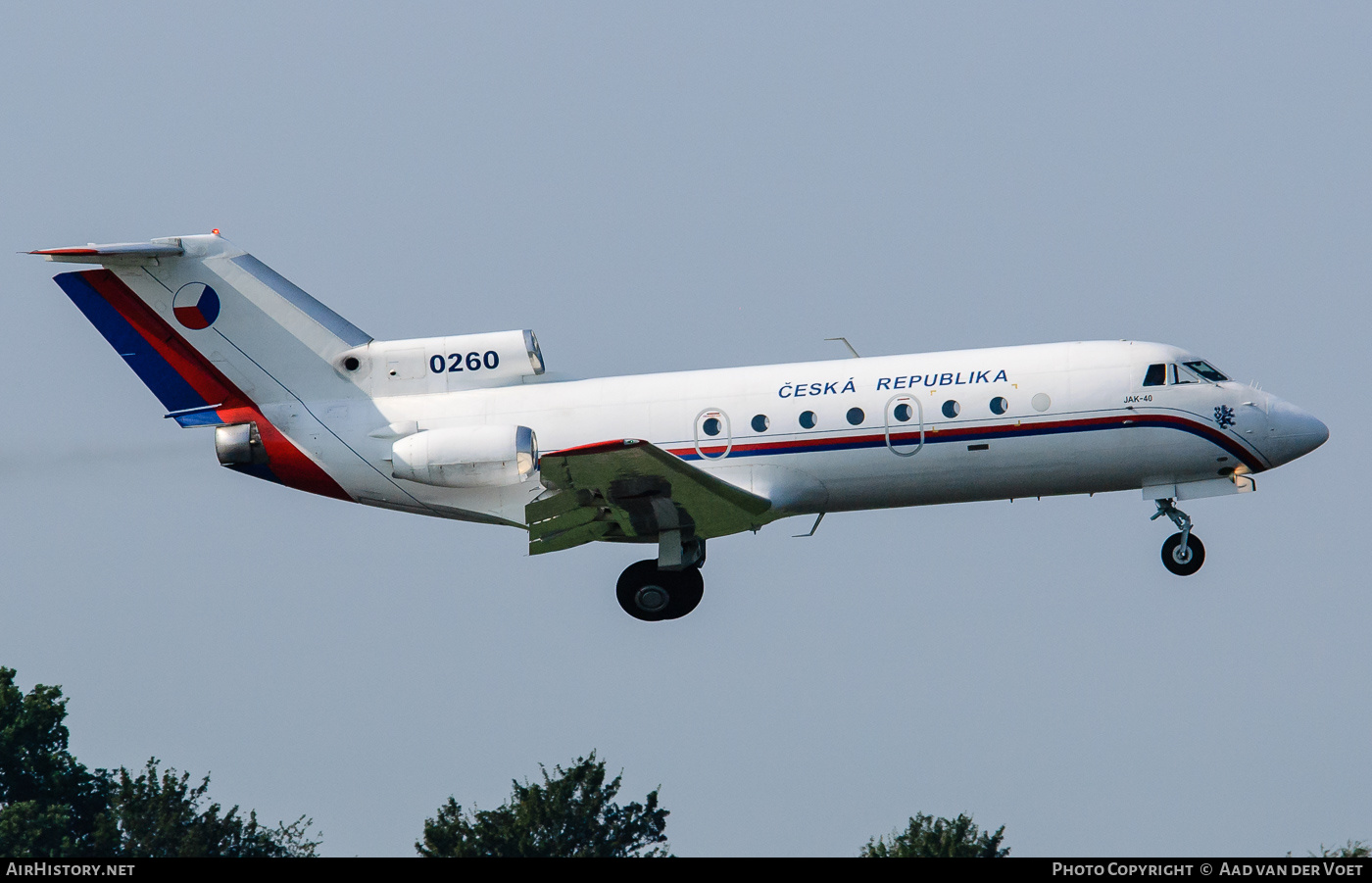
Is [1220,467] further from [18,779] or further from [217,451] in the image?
[18,779]

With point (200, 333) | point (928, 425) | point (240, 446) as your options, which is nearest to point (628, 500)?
point (928, 425)

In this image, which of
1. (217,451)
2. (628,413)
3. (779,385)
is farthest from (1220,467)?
(217,451)

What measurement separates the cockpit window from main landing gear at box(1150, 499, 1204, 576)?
2.04 m

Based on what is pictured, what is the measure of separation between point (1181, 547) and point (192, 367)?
16.3m

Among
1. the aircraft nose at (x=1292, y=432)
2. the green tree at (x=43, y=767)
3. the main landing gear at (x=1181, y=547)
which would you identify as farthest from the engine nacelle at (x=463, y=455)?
the green tree at (x=43, y=767)

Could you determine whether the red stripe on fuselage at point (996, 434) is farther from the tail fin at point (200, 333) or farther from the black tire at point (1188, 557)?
the tail fin at point (200, 333)

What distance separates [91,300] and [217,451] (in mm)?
3339

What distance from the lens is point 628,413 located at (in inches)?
1148

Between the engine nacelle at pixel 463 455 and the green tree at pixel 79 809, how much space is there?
20.1m

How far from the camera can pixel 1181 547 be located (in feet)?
97.8

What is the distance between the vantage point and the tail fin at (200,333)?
100ft

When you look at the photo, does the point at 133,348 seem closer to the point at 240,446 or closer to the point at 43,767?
the point at 240,446

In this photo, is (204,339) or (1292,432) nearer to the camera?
(1292,432)

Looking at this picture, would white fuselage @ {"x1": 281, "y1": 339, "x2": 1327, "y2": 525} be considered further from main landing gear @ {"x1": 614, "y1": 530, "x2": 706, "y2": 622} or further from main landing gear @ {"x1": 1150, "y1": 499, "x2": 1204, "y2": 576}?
main landing gear @ {"x1": 614, "y1": 530, "x2": 706, "y2": 622}
